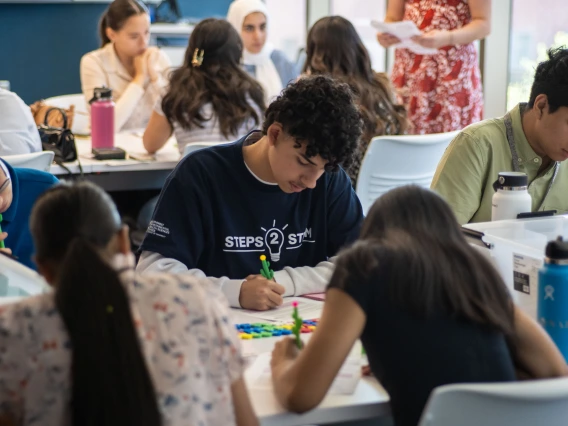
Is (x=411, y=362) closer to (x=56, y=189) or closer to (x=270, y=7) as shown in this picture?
(x=56, y=189)

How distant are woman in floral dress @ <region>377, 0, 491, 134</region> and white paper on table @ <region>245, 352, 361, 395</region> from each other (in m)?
2.45

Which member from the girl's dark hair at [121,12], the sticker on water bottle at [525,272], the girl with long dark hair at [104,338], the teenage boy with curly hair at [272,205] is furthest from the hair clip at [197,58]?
the girl with long dark hair at [104,338]

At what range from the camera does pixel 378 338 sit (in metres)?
1.47

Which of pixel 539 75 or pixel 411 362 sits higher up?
pixel 539 75

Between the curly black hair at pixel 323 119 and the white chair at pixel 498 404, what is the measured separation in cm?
81

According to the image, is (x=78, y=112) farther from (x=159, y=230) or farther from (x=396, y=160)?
(x=159, y=230)

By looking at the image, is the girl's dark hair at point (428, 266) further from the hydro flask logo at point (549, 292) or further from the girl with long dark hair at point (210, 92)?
the girl with long dark hair at point (210, 92)

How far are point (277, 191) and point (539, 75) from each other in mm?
748

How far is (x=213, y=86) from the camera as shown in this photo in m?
3.54

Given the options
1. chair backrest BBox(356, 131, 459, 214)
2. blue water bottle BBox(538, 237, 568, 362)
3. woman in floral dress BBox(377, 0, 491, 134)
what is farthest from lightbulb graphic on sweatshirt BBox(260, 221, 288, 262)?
woman in floral dress BBox(377, 0, 491, 134)

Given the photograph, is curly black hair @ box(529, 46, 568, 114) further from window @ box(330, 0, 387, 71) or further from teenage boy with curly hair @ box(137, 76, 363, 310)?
window @ box(330, 0, 387, 71)

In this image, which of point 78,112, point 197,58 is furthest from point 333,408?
point 78,112

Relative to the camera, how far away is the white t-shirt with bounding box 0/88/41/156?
3.30 m

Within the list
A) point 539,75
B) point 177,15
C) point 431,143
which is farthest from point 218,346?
point 177,15
